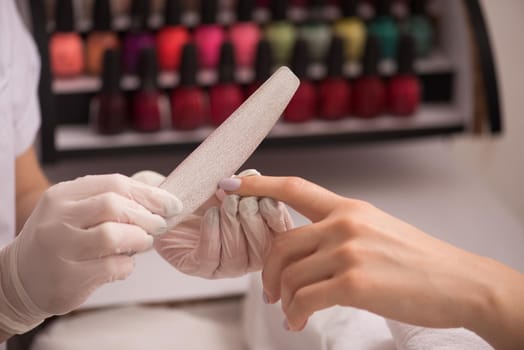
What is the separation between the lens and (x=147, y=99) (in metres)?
1.38

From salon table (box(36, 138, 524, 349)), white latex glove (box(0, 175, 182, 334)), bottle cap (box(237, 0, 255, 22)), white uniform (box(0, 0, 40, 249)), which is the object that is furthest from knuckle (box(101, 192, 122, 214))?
bottle cap (box(237, 0, 255, 22))

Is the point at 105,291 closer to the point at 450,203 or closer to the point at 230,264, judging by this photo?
the point at 230,264

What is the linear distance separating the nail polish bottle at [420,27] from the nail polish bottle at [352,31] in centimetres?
9

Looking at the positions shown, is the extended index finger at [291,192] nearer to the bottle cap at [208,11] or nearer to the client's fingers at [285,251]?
the client's fingers at [285,251]

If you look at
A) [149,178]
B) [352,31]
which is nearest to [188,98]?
[352,31]

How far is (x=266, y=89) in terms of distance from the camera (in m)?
0.75

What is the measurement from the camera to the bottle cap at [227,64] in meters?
1.37

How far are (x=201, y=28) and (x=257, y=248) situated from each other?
0.73 meters

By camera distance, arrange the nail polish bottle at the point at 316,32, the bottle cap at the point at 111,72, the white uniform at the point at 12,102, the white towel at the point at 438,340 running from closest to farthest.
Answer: the white towel at the point at 438,340, the white uniform at the point at 12,102, the bottle cap at the point at 111,72, the nail polish bottle at the point at 316,32

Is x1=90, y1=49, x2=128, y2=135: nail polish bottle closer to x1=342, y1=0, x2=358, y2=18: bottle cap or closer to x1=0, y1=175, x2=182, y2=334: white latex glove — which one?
x1=342, y1=0, x2=358, y2=18: bottle cap

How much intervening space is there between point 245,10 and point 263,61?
10cm

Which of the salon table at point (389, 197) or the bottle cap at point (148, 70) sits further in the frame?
the bottle cap at point (148, 70)

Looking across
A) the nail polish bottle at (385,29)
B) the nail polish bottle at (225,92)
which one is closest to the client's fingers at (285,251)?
the nail polish bottle at (225,92)

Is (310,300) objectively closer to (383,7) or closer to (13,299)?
(13,299)
